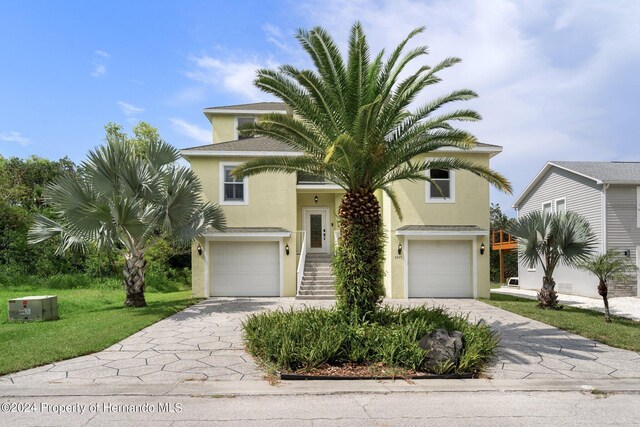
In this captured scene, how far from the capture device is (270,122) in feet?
26.1

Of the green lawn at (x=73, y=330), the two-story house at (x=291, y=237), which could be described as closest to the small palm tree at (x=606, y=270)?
the two-story house at (x=291, y=237)

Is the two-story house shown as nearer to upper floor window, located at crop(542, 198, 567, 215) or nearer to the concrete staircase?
the concrete staircase

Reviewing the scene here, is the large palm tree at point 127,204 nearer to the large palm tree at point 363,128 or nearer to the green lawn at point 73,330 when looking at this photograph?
the green lawn at point 73,330

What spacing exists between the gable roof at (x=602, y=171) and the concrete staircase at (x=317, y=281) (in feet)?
38.2

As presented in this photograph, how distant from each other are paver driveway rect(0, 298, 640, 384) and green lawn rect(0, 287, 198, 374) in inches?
13.2

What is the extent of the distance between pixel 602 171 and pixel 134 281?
19.6m

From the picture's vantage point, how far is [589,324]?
31.7 ft

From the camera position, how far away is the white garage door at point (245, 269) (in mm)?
14930

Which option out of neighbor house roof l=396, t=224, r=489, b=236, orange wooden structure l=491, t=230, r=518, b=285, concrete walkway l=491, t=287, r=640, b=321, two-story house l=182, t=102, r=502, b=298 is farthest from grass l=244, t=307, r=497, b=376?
orange wooden structure l=491, t=230, r=518, b=285

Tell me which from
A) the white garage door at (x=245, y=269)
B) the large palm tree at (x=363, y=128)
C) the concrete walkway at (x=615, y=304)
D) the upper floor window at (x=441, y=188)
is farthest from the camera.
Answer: the white garage door at (x=245, y=269)

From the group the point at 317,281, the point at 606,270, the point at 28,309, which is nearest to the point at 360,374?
the point at 606,270

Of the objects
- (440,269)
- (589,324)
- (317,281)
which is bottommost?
(589,324)

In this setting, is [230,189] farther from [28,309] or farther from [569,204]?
[569,204]

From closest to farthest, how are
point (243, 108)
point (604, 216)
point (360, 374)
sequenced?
point (360, 374), point (604, 216), point (243, 108)
